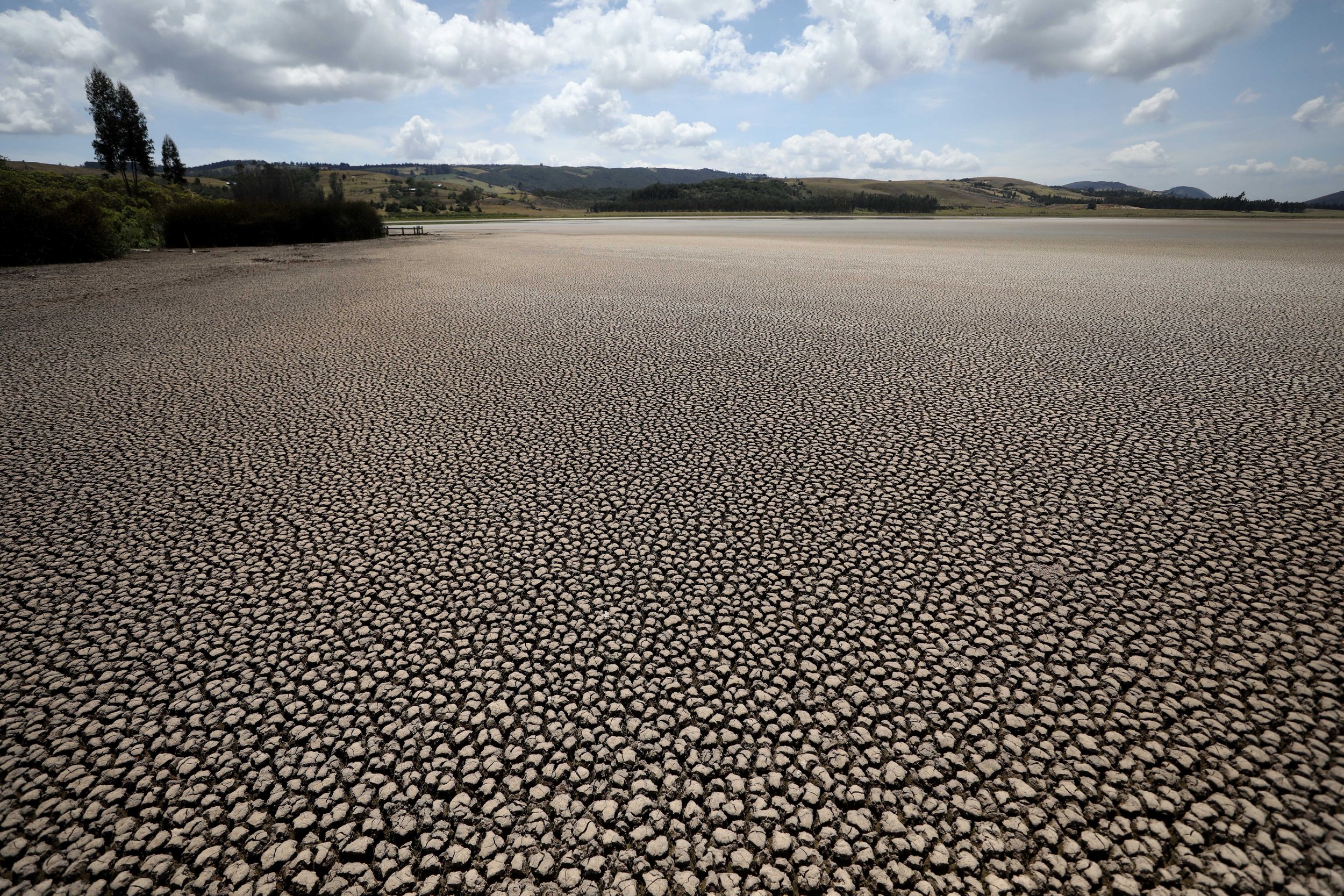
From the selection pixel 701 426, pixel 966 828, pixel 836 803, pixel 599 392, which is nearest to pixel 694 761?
pixel 836 803

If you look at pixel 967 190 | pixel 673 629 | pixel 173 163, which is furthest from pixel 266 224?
pixel 967 190

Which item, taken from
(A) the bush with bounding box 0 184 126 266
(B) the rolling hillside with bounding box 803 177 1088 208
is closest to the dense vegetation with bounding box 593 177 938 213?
(B) the rolling hillside with bounding box 803 177 1088 208

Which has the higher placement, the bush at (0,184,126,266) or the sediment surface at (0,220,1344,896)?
the bush at (0,184,126,266)

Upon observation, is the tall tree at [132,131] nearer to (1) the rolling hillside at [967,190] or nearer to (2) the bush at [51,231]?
(2) the bush at [51,231]

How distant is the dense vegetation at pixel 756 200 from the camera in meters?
79.6

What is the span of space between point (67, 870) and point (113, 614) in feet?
4.60

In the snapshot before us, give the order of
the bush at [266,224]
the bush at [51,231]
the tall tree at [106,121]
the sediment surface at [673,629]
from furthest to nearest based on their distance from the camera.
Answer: the tall tree at [106,121], the bush at [266,224], the bush at [51,231], the sediment surface at [673,629]

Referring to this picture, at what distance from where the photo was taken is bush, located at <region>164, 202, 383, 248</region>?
21047mm

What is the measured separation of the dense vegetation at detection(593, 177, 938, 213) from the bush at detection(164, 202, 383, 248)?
60.9 meters

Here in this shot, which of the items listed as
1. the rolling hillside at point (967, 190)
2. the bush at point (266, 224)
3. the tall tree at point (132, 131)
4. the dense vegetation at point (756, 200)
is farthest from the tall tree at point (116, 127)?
the rolling hillside at point (967, 190)

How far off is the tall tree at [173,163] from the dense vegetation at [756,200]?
49.8 metres

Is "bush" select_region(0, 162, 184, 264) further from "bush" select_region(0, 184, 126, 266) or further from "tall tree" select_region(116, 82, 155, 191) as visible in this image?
"tall tree" select_region(116, 82, 155, 191)

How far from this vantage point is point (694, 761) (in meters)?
2.05

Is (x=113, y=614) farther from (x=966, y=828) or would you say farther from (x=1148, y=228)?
(x=1148, y=228)
